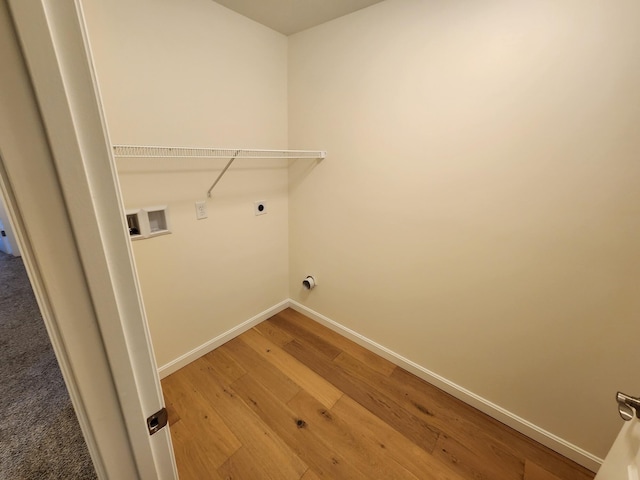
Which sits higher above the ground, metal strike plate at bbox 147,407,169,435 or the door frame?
the door frame

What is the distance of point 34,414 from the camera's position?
1511 mm

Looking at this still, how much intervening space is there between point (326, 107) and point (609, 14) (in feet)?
4.46

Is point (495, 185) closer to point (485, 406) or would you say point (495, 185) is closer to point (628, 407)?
point (628, 407)

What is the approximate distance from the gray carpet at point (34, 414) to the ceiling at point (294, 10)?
253 cm

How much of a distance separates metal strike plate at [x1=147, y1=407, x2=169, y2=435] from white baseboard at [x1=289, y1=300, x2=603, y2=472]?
1.71 m

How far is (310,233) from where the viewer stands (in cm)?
225

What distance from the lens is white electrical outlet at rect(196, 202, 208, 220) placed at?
172 cm

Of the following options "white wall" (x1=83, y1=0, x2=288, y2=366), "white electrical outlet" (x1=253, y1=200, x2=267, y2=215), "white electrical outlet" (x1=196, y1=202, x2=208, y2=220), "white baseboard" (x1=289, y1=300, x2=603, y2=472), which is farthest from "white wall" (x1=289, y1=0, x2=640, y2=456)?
"white electrical outlet" (x1=196, y1=202, x2=208, y2=220)

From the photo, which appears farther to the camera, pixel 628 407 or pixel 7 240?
pixel 7 240

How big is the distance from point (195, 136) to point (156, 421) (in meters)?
1.50

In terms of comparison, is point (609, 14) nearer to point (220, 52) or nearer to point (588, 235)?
point (588, 235)

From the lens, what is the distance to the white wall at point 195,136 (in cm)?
131

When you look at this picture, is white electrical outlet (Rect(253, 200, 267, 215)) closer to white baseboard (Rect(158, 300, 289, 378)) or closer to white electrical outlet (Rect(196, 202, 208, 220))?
white electrical outlet (Rect(196, 202, 208, 220))

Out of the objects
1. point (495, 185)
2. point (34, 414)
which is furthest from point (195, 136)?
point (34, 414)
